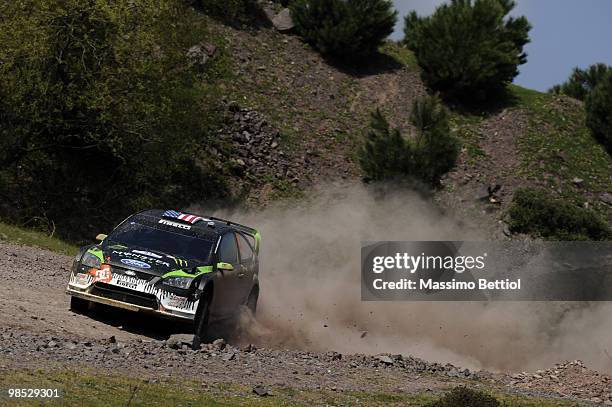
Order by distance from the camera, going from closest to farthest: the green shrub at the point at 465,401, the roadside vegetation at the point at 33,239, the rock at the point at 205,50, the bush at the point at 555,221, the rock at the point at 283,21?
the green shrub at the point at 465,401 < the roadside vegetation at the point at 33,239 < the bush at the point at 555,221 < the rock at the point at 205,50 < the rock at the point at 283,21

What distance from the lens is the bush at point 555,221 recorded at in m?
34.3

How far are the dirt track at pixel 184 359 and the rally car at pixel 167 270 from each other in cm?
50

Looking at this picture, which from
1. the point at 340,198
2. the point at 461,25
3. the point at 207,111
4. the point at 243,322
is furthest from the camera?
the point at 461,25

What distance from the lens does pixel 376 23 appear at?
47.2m

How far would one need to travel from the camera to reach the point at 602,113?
44.5m

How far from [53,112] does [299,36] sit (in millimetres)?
23664

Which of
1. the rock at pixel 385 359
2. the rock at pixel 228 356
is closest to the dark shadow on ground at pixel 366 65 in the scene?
the rock at pixel 385 359

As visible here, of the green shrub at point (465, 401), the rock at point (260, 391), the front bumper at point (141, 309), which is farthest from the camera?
the front bumper at point (141, 309)

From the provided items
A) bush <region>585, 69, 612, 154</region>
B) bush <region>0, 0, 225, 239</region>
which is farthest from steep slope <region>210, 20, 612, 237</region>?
bush <region>0, 0, 225, 239</region>

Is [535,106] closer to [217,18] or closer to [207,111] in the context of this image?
[217,18]

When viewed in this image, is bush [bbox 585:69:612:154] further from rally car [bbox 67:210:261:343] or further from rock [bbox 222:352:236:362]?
rock [bbox 222:352:236:362]

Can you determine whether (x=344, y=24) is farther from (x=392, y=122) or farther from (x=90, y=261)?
(x=90, y=261)

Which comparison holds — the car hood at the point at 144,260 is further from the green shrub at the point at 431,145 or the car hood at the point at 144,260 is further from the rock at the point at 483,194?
the rock at the point at 483,194

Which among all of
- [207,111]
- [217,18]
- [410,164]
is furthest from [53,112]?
[217,18]
